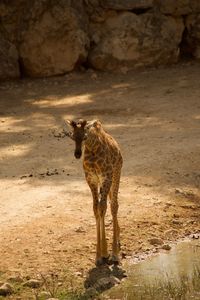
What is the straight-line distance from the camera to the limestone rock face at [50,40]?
55.0 ft

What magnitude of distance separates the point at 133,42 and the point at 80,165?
6.88 metres

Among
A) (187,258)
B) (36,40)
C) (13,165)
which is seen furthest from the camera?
(36,40)

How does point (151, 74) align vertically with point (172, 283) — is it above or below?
above

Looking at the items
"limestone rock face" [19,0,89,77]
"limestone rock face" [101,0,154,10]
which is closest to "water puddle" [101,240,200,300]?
"limestone rock face" [19,0,89,77]

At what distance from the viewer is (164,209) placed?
941cm

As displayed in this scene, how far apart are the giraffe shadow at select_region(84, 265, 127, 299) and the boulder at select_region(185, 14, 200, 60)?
1105cm

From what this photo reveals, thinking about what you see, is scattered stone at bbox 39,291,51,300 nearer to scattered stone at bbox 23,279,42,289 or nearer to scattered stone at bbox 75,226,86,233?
scattered stone at bbox 23,279,42,289

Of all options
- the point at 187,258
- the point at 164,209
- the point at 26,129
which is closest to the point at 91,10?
the point at 26,129

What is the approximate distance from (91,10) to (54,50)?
4.99ft

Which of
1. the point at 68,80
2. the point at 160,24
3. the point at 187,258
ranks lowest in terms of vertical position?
the point at 187,258

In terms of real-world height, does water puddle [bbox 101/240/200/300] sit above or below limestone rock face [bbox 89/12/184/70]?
below

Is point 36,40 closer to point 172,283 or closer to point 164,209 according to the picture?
point 164,209

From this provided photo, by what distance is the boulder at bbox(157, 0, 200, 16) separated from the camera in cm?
1766

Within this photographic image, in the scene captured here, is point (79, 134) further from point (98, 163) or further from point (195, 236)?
point (195, 236)
